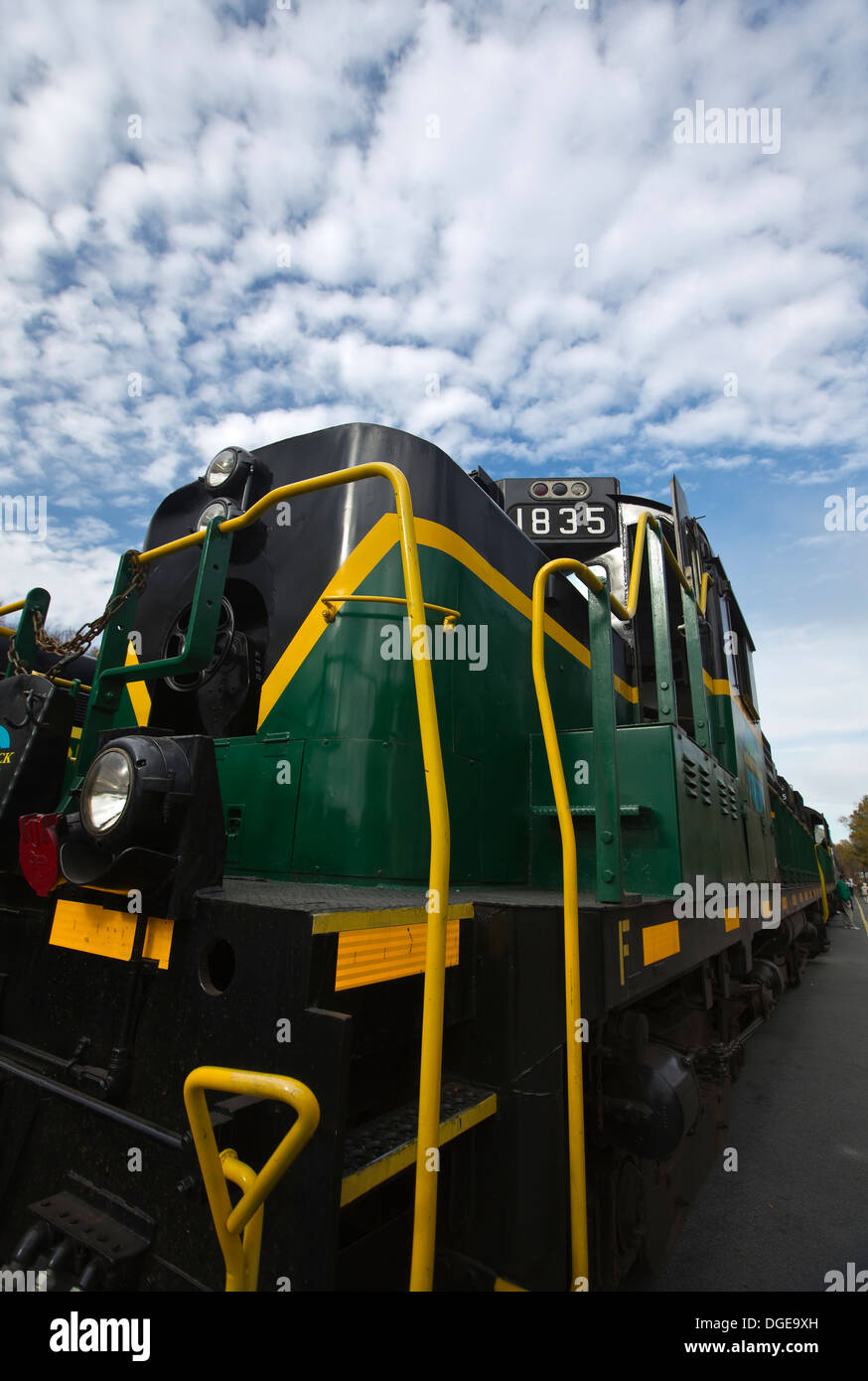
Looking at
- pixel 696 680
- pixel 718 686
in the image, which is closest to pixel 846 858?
pixel 718 686

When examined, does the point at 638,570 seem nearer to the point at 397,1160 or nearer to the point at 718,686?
the point at 718,686

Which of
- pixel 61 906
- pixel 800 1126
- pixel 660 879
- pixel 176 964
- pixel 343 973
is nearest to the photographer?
pixel 343 973

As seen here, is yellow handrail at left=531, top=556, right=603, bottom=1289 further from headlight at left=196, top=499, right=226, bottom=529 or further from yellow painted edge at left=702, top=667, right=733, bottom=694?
yellow painted edge at left=702, top=667, right=733, bottom=694

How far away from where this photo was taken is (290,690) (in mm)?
2533

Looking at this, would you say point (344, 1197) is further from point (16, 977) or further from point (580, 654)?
point (580, 654)

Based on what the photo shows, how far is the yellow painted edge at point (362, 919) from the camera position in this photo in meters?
1.39

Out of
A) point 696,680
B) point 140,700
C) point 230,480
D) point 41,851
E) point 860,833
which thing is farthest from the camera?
point 860,833

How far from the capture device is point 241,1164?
1.28m

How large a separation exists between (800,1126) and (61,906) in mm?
4820

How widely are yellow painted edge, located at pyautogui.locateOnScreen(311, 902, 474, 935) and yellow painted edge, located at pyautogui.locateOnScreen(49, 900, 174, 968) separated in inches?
19.0

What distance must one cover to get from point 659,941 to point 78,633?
7.51 feet

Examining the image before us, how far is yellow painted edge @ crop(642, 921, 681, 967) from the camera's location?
8.04 ft

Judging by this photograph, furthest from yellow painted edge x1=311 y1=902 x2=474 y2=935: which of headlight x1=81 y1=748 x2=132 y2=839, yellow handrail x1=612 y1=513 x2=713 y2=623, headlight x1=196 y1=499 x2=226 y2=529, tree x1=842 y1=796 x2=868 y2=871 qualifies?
tree x1=842 y1=796 x2=868 y2=871
